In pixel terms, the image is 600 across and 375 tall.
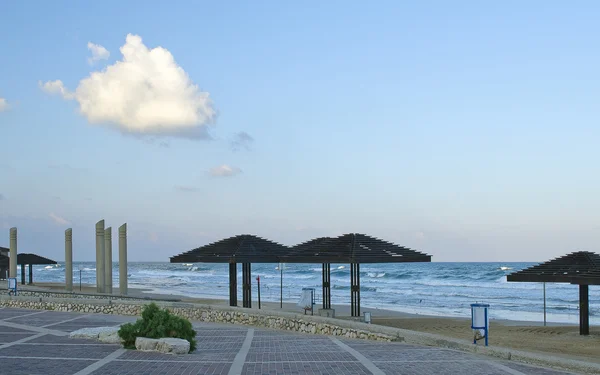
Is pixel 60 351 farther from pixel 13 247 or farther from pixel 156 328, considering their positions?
pixel 13 247

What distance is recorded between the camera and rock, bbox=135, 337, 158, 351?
12.4m

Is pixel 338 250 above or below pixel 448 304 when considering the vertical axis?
above

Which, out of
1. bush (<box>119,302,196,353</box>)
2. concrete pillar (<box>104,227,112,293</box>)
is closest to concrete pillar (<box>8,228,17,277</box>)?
concrete pillar (<box>104,227,112,293</box>)

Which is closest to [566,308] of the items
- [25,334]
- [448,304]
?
[448,304]

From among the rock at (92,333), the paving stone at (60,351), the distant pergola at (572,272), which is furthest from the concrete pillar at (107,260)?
the distant pergola at (572,272)

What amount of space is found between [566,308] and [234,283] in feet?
71.9

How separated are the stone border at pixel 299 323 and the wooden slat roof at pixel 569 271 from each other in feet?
20.6

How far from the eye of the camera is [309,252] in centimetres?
2158

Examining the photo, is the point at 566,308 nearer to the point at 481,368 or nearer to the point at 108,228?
the point at 108,228

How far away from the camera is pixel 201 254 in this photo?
2202cm

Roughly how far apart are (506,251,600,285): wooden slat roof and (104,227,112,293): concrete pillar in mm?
17575

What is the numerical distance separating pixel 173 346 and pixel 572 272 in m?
11.4

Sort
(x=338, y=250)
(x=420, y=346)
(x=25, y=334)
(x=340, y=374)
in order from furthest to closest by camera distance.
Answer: (x=338, y=250), (x=25, y=334), (x=420, y=346), (x=340, y=374)

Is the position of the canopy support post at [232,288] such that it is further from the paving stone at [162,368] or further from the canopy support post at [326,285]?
the paving stone at [162,368]
